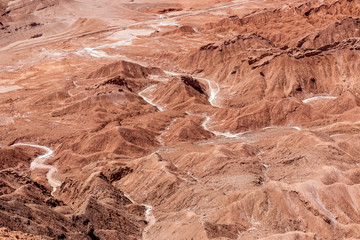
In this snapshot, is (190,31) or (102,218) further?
(190,31)

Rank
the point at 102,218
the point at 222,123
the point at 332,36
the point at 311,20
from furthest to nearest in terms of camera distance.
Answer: the point at 311,20
the point at 332,36
the point at 222,123
the point at 102,218

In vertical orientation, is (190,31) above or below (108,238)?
below

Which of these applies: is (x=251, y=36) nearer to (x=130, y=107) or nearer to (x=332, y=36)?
(x=332, y=36)

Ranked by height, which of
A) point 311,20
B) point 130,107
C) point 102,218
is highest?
point 102,218

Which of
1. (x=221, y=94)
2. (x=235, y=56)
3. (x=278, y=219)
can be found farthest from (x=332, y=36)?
(x=278, y=219)

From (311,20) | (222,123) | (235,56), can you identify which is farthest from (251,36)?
(222,123)

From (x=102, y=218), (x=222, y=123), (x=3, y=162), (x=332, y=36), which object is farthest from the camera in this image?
(x=332, y=36)
